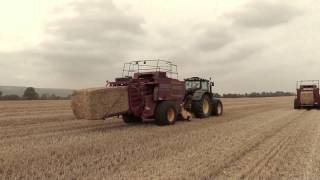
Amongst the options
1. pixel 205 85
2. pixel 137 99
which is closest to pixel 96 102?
pixel 137 99

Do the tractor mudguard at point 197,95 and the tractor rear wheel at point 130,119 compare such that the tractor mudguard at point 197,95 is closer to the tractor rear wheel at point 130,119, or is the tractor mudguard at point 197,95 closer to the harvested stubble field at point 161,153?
the tractor rear wheel at point 130,119

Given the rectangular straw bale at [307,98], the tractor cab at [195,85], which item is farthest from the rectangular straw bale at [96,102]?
the rectangular straw bale at [307,98]

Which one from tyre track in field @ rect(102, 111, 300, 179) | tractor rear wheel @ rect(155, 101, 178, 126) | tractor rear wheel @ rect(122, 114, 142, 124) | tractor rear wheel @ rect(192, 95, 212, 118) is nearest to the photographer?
tyre track in field @ rect(102, 111, 300, 179)

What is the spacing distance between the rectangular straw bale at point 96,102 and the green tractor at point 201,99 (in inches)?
208

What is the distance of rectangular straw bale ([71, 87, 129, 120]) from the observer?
40.7ft

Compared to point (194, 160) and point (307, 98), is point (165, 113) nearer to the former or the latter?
point (194, 160)

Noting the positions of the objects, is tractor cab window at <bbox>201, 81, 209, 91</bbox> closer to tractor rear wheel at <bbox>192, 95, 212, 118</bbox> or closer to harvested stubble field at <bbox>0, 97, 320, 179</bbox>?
tractor rear wheel at <bbox>192, 95, 212, 118</bbox>

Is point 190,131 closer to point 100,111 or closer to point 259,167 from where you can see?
point 100,111

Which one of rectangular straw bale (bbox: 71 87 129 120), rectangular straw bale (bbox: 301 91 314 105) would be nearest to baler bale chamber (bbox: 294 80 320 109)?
rectangular straw bale (bbox: 301 91 314 105)

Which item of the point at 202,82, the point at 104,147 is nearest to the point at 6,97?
the point at 202,82

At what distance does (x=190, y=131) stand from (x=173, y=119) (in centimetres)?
246

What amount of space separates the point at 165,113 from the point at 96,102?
2967 mm

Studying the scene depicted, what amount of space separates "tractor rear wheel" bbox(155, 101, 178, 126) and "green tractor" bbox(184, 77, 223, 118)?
266cm

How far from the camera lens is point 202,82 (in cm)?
1884
